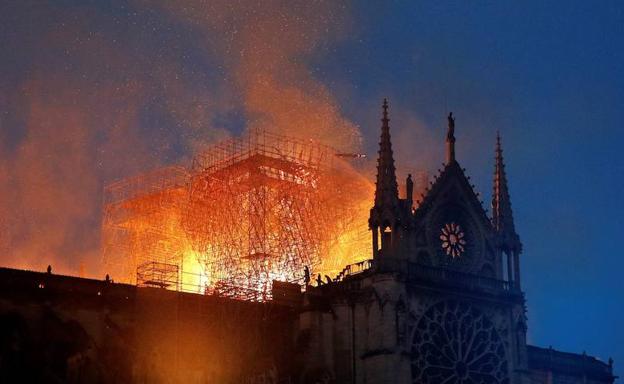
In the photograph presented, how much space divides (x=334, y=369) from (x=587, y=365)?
796 inches

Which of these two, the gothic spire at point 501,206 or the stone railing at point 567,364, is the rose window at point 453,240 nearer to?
the gothic spire at point 501,206

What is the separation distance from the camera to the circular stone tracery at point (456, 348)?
52031 mm

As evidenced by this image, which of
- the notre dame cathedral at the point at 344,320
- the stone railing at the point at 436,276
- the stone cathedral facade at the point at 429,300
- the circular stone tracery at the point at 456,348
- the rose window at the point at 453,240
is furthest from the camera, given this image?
the rose window at the point at 453,240

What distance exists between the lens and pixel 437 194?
184ft

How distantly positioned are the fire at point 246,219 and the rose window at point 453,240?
1008 centimetres

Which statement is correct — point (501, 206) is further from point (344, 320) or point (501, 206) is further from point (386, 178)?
point (344, 320)

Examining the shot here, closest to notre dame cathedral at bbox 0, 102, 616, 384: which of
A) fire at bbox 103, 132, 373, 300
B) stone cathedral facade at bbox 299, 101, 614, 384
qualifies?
stone cathedral facade at bbox 299, 101, 614, 384

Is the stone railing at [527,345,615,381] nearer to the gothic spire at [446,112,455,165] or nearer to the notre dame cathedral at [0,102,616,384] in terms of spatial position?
the notre dame cathedral at [0,102,616,384]

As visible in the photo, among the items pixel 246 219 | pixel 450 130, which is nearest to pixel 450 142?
pixel 450 130

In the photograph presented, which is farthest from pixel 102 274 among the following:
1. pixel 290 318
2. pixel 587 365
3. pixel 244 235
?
pixel 587 365

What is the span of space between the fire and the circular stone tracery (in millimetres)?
9408

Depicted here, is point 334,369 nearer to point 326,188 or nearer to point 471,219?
point 471,219

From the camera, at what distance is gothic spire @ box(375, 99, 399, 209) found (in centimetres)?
5322

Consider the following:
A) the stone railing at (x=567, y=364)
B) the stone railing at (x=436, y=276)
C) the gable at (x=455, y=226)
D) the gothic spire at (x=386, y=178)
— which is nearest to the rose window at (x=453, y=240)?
the gable at (x=455, y=226)
